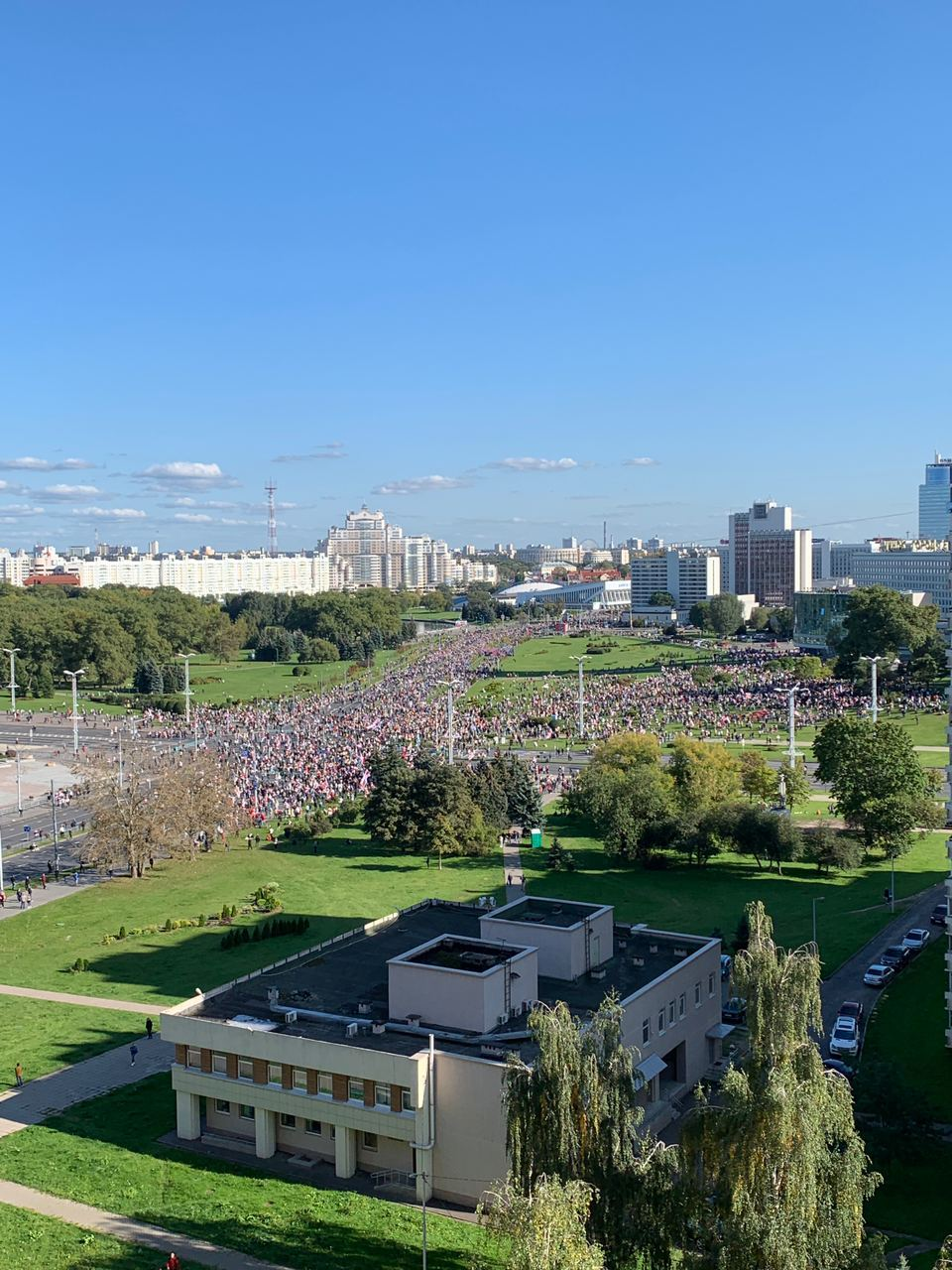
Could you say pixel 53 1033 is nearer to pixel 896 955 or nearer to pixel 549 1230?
pixel 549 1230

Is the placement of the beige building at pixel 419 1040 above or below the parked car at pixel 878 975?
above

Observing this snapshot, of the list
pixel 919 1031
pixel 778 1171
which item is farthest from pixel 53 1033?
pixel 919 1031

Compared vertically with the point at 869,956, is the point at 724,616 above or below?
above

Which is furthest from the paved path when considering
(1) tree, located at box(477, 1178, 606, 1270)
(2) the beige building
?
(1) tree, located at box(477, 1178, 606, 1270)

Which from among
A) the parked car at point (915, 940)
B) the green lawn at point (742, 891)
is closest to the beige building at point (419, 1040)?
the parked car at point (915, 940)

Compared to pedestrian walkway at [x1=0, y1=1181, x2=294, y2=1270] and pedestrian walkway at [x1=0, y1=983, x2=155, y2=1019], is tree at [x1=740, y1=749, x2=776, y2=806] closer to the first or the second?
pedestrian walkway at [x1=0, y1=983, x2=155, y2=1019]

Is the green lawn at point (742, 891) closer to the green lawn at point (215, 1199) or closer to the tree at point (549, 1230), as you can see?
the green lawn at point (215, 1199)

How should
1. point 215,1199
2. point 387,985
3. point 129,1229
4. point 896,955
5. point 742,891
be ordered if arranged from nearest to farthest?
point 129,1229 < point 215,1199 < point 387,985 < point 896,955 < point 742,891
